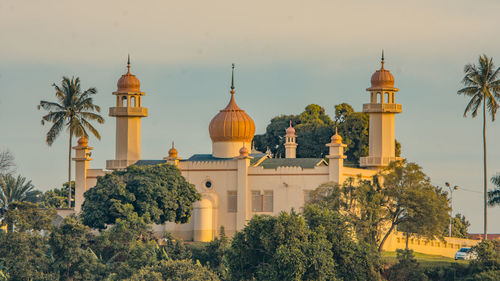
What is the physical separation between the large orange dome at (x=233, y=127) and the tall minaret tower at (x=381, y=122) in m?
7.61

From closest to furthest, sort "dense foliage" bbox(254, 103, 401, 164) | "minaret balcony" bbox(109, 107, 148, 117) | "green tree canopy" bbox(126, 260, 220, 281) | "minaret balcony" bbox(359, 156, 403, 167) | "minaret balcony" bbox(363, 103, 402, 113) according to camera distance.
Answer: "green tree canopy" bbox(126, 260, 220, 281) → "minaret balcony" bbox(359, 156, 403, 167) → "minaret balcony" bbox(363, 103, 402, 113) → "minaret balcony" bbox(109, 107, 148, 117) → "dense foliage" bbox(254, 103, 401, 164)

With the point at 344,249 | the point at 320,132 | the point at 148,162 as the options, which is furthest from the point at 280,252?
the point at 320,132

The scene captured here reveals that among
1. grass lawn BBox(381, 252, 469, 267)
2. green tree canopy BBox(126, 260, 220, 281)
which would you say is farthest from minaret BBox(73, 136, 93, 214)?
grass lawn BBox(381, 252, 469, 267)

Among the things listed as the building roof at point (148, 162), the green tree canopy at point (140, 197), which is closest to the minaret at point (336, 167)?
the green tree canopy at point (140, 197)

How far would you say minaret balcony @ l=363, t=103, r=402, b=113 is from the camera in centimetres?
8731

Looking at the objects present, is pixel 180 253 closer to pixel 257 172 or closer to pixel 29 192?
pixel 257 172

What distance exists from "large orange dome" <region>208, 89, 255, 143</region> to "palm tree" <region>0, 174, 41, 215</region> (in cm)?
1559

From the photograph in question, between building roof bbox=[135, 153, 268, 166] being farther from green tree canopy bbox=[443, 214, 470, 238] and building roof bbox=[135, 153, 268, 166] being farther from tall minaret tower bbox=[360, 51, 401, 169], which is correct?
green tree canopy bbox=[443, 214, 470, 238]

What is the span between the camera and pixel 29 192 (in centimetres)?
9538

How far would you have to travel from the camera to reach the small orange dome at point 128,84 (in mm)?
89600

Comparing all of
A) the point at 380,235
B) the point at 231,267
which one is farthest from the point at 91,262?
the point at 380,235

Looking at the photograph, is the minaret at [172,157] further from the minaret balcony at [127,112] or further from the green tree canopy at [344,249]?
the green tree canopy at [344,249]

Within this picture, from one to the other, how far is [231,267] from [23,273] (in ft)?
41.5

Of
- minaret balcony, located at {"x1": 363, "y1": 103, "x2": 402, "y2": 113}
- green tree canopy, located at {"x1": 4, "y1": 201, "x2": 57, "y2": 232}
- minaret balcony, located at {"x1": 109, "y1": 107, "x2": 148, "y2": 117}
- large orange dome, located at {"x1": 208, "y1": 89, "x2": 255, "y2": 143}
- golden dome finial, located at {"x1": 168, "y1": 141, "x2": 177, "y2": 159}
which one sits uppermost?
minaret balcony, located at {"x1": 363, "y1": 103, "x2": 402, "y2": 113}
